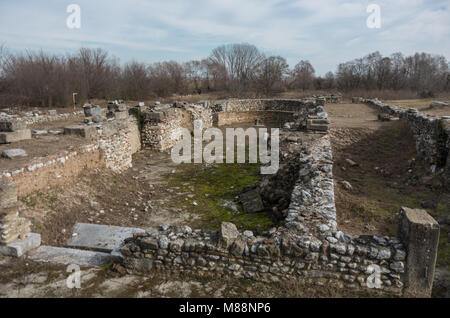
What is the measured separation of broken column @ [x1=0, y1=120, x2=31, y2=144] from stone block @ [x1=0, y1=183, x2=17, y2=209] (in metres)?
4.05

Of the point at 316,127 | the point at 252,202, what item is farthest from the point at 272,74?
the point at 252,202

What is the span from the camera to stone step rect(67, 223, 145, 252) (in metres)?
5.66

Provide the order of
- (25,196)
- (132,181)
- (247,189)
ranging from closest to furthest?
(25,196) < (247,189) < (132,181)

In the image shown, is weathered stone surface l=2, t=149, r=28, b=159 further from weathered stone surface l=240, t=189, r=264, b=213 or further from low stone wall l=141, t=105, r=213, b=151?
low stone wall l=141, t=105, r=213, b=151

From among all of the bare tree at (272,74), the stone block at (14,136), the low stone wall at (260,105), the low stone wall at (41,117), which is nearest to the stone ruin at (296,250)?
the stone block at (14,136)

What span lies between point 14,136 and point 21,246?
16.7 feet

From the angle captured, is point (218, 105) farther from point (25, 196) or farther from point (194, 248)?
point (194, 248)

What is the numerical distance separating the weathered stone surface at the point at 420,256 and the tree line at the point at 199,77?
2286 centimetres

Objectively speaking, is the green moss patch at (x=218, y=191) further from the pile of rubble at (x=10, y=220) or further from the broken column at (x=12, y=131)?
the broken column at (x=12, y=131)

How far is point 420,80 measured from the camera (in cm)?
3462

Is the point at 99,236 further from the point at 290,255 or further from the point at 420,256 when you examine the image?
the point at 420,256

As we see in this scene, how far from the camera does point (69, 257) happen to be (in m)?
4.76
